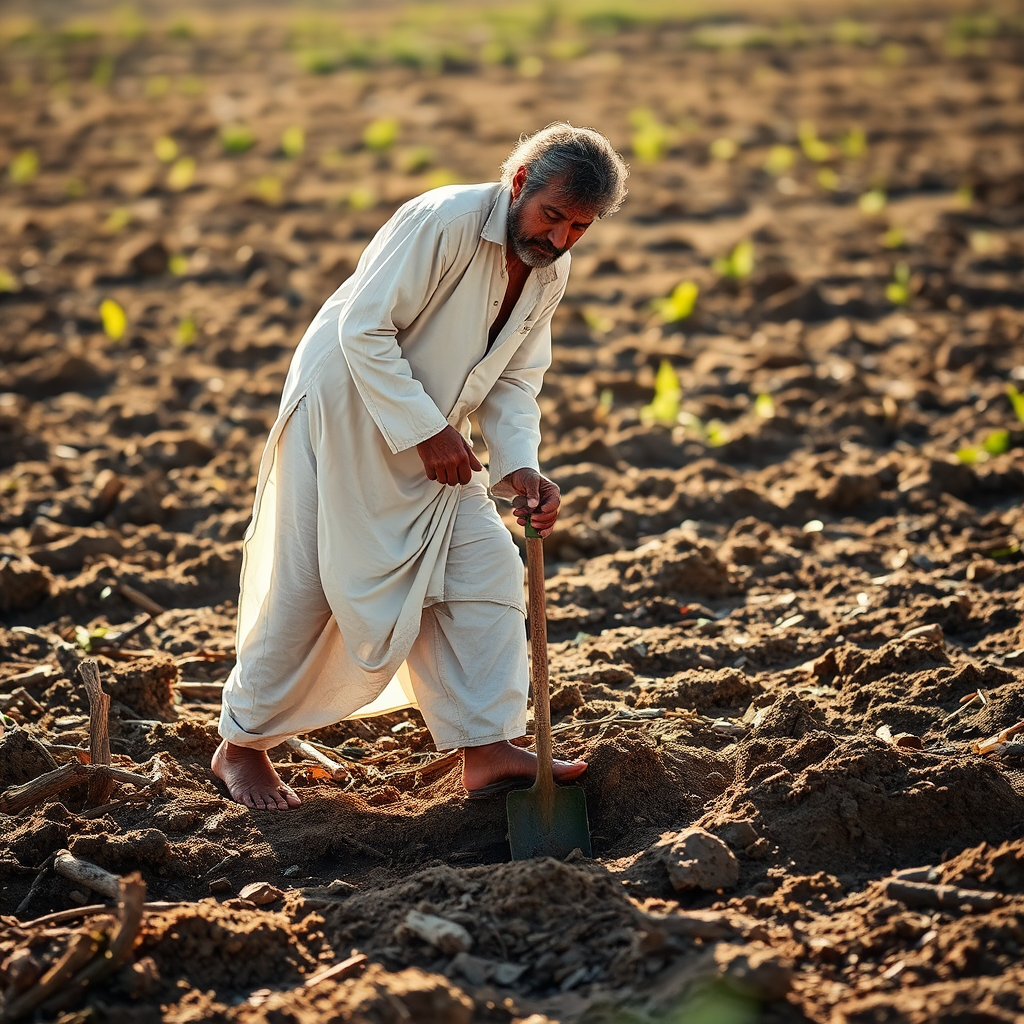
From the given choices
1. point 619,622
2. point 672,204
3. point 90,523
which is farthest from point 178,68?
point 619,622

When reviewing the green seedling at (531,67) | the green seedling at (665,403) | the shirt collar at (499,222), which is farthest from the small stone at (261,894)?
the green seedling at (531,67)

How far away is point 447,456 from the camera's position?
3273 mm

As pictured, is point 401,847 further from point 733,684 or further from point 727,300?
point 727,300

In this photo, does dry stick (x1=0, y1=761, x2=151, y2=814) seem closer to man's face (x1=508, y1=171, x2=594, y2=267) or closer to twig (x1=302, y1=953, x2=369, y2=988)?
twig (x1=302, y1=953, x2=369, y2=988)

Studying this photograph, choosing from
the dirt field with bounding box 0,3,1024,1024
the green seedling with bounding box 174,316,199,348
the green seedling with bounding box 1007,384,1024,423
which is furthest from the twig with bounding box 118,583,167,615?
the green seedling with bounding box 1007,384,1024,423

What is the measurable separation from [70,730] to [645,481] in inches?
106

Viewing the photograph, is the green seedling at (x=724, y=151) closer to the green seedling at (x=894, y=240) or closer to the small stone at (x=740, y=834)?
the green seedling at (x=894, y=240)

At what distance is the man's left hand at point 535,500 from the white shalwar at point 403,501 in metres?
0.05

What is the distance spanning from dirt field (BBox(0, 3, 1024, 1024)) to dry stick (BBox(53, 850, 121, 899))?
4 cm

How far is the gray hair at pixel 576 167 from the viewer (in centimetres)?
318

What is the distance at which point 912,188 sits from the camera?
35.1 ft

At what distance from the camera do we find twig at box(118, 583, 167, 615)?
15.6ft

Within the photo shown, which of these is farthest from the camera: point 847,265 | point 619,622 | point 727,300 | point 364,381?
point 847,265

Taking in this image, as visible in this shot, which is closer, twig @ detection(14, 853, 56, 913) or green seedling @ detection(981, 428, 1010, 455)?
twig @ detection(14, 853, 56, 913)
